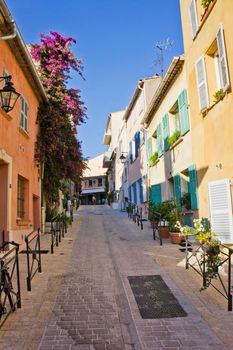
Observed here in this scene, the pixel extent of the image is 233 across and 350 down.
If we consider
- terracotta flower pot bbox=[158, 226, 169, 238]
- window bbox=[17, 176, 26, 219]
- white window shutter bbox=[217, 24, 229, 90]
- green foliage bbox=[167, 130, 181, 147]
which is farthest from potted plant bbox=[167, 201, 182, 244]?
window bbox=[17, 176, 26, 219]

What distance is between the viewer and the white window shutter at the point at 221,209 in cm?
755

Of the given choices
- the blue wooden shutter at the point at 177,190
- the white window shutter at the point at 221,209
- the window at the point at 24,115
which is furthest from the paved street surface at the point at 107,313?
the window at the point at 24,115

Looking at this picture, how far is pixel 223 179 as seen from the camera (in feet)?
25.1

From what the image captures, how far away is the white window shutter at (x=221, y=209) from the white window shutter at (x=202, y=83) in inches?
90.1

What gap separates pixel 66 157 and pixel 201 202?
742 centimetres

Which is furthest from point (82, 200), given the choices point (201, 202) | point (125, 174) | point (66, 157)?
point (201, 202)

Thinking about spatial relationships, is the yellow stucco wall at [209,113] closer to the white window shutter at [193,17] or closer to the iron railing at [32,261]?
the white window shutter at [193,17]

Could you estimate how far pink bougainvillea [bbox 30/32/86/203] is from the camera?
13406 millimetres

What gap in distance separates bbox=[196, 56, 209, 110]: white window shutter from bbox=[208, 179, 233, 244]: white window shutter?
2.29 meters

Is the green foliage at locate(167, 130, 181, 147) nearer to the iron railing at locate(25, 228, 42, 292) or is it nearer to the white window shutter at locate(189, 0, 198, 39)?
the white window shutter at locate(189, 0, 198, 39)

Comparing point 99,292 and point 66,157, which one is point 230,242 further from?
point 66,157

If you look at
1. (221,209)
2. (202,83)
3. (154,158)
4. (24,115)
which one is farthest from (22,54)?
(154,158)

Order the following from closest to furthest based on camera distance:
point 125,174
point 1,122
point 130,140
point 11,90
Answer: point 11,90 → point 1,122 → point 130,140 → point 125,174

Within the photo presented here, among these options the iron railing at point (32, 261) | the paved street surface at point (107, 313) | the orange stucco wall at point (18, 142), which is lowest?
the paved street surface at point (107, 313)
